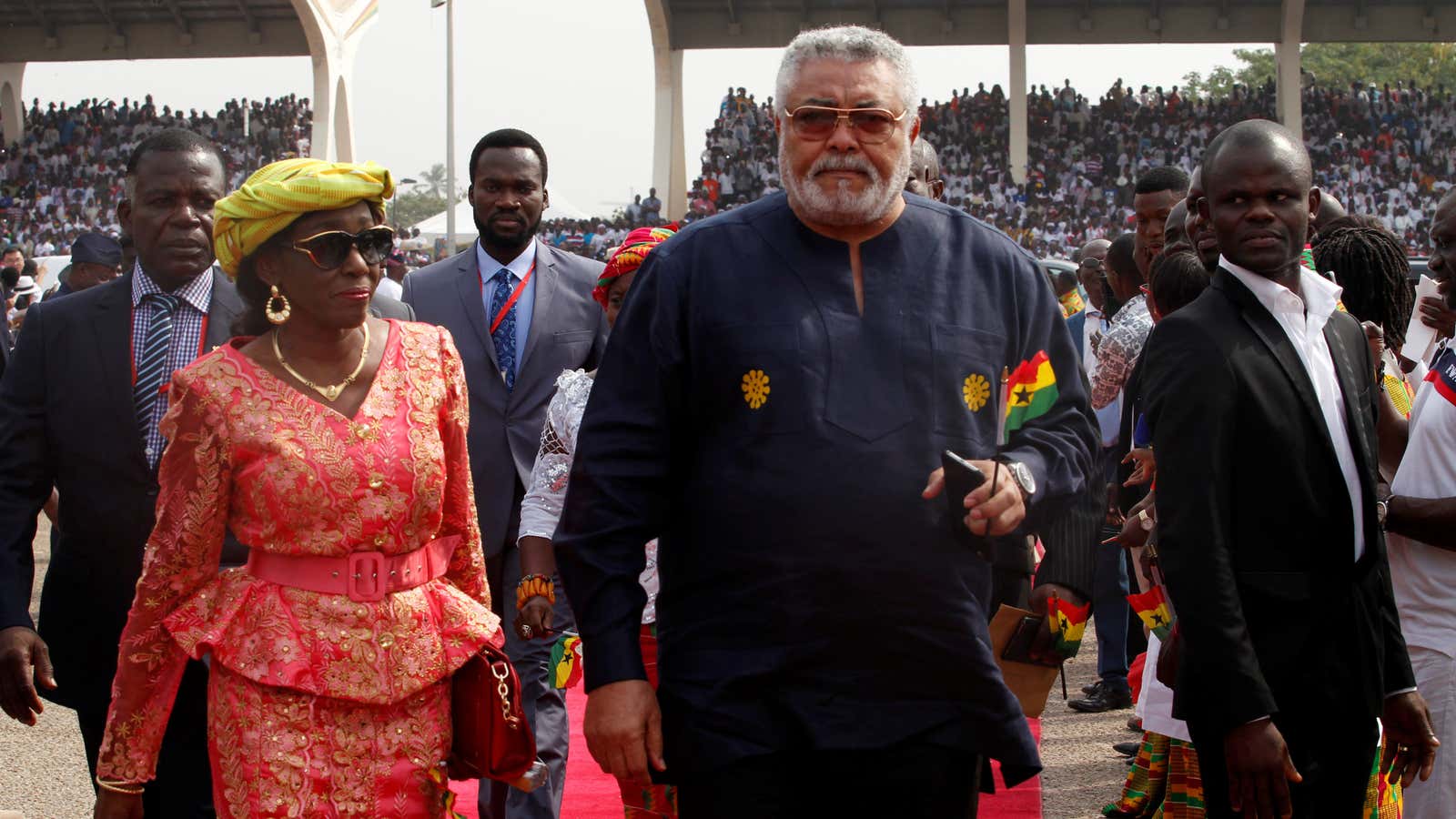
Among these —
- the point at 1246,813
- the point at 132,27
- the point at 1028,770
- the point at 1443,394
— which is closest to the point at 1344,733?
the point at 1246,813

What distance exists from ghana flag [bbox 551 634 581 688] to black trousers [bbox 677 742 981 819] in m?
1.76

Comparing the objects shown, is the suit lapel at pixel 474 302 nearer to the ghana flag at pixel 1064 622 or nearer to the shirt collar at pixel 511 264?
the shirt collar at pixel 511 264

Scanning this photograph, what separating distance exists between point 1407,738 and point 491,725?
6.41 feet

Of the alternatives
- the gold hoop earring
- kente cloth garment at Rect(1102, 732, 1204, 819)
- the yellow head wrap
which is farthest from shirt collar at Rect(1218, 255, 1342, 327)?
the gold hoop earring

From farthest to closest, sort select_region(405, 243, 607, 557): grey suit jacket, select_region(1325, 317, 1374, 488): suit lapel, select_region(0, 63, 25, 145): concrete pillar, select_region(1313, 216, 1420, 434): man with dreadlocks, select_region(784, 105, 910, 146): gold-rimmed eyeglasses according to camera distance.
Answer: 1. select_region(0, 63, 25, 145): concrete pillar
2. select_region(405, 243, 607, 557): grey suit jacket
3. select_region(1313, 216, 1420, 434): man with dreadlocks
4. select_region(1325, 317, 1374, 488): suit lapel
5. select_region(784, 105, 910, 146): gold-rimmed eyeglasses

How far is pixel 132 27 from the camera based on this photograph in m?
41.6

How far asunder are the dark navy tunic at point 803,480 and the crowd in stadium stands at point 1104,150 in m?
31.4

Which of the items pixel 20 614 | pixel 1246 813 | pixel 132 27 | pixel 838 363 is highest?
pixel 132 27

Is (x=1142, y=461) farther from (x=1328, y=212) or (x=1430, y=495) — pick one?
(x=1328, y=212)

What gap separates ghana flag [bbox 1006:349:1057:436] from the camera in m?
2.95

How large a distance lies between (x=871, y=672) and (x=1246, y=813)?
3.04ft

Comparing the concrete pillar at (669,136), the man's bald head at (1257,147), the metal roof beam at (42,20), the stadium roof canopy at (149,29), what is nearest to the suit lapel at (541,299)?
the man's bald head at (1257,147)

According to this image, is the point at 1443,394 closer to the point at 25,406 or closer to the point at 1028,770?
Result: the point at 1028,770

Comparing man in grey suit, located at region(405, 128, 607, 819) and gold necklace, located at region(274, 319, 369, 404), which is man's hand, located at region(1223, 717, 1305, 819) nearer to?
gold necklace, located at region(274, 319, 369, 404)
